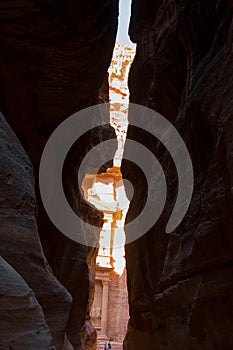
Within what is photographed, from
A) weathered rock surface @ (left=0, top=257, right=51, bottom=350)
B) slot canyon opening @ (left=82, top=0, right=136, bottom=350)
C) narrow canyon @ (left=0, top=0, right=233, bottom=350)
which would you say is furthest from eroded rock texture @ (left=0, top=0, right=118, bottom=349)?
slot canyon opening @ (left=82, top=0, right=136, bottom=350)

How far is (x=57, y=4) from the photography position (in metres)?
5.25

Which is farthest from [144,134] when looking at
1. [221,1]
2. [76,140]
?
[221,1]

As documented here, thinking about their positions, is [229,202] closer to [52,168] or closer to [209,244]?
[209,244]

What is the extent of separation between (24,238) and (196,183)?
3.02m

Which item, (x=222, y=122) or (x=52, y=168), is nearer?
(x=222, y=122)

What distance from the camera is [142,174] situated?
10.2m

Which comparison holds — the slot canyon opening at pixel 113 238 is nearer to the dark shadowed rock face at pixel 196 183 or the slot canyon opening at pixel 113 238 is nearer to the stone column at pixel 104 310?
the stone column at pixel 104 310

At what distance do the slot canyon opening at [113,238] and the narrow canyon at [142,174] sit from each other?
481 inches

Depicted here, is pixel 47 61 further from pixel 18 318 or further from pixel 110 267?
pixel 110 267

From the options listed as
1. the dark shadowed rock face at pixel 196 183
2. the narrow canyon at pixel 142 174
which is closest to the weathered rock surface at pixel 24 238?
the narrow canyon at pixel 142 174

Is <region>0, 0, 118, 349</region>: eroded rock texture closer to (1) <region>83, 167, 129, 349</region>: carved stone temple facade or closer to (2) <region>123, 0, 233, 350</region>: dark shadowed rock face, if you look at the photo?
(2) <region>123, 0, 233, 350</region>: dark shadowed rock face

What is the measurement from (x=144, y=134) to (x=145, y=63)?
69.5 inches

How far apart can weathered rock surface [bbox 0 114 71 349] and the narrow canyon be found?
12 millimetres

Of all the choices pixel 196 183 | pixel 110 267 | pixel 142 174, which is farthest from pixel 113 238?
pixel 196 183
